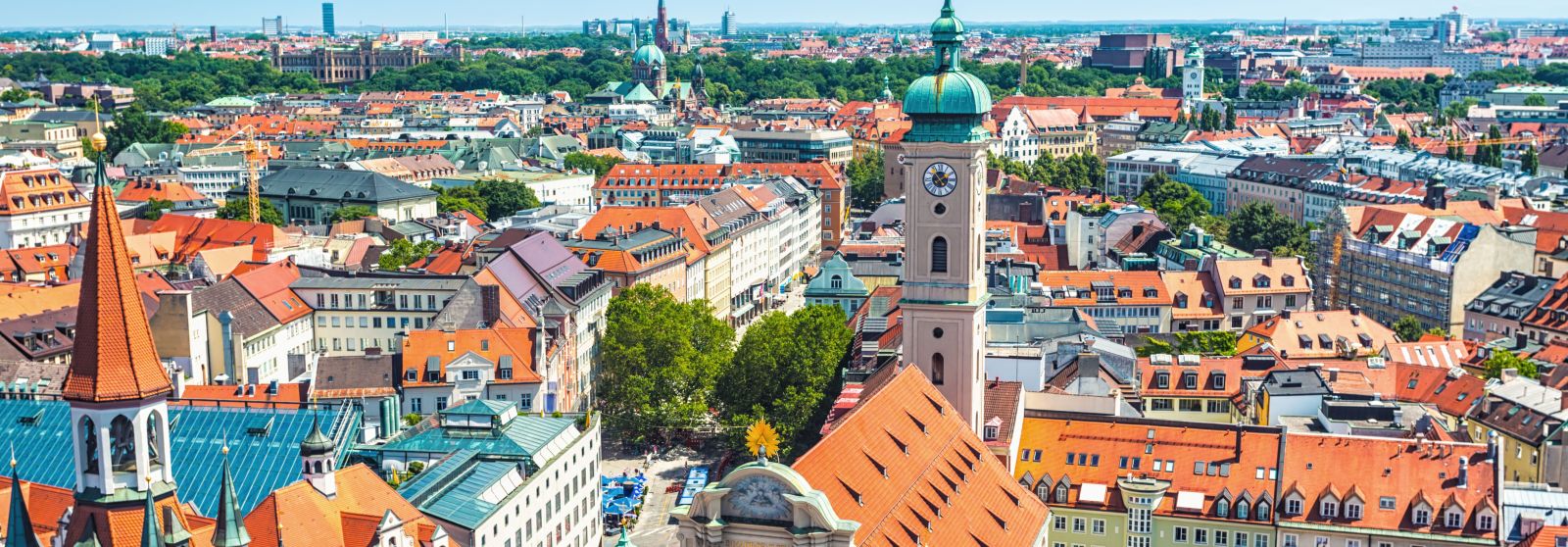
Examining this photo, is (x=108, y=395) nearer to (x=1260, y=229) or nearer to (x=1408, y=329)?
(x=1408, y=329)

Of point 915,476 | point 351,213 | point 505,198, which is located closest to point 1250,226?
point 505,198

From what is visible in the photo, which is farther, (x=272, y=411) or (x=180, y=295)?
(x=180, y=295)

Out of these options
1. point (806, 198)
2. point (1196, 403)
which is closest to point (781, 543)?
point (1196, 403)

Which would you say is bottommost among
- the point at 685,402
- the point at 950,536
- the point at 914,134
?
the point at 685,402

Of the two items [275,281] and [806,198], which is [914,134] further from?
[806,198]

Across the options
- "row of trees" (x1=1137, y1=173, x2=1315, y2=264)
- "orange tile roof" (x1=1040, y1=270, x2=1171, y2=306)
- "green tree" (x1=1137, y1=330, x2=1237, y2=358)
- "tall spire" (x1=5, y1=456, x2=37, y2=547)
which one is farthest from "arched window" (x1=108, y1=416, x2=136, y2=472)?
"row of trees" (x1=1137, y1=173, x2=1315, y2=264)
